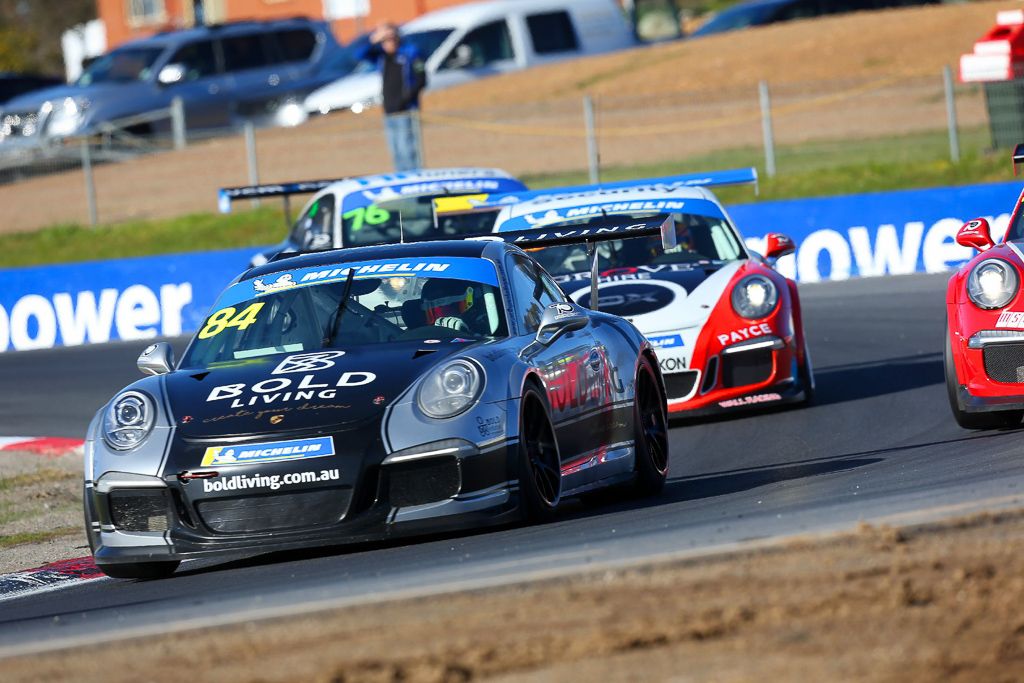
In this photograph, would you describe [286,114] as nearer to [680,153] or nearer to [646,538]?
[680,153]

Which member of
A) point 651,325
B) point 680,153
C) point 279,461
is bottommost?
point 680,153

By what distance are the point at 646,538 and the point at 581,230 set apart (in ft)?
8.66

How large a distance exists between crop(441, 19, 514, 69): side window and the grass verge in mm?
5049

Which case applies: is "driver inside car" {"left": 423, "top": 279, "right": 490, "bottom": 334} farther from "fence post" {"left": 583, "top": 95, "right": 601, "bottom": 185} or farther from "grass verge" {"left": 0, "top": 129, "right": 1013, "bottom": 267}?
"fence post" {"left": 583, "top": 95, "right": 601, "bottom": 185}

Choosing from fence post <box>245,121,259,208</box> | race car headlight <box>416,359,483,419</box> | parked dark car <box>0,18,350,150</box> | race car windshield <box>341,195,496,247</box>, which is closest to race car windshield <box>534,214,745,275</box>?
race car windshield <box>341,195,496,247</box>

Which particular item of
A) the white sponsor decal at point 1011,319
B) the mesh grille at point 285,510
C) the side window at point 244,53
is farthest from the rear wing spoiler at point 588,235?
the side window at point 244,53

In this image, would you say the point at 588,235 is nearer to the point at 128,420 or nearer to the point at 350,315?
the point at 350,315

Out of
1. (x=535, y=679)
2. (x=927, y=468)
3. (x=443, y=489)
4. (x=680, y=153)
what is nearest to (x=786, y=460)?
(x=927, y=468)

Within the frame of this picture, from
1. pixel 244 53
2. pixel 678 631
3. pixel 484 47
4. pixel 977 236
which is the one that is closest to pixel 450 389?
pixel 678 631

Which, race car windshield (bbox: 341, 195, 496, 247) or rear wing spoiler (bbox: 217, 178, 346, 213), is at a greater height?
rear wing spoiler (bbox: 217, 178, 346, 213)

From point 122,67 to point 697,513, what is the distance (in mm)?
25380

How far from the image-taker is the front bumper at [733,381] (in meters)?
11.4

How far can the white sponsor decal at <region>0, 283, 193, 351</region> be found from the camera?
19672mm

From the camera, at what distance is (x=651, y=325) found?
11.3 meters
